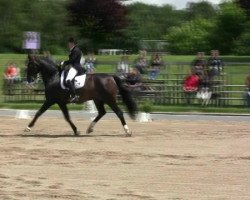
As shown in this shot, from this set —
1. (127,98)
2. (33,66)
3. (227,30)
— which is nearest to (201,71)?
(127,98)

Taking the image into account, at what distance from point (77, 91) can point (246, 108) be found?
11510mm

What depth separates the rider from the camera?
750 inches

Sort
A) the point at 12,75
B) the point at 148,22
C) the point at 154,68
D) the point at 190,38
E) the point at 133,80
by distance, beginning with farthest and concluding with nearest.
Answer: the point at 148,22 → the point at 190,38 → the point at 12,75 → the point at 154,68 → the point at 133,80

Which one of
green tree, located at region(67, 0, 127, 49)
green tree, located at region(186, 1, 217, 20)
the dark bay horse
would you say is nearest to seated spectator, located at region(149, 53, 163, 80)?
the dark bay horse

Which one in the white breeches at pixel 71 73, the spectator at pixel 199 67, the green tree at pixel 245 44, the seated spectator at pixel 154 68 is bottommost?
the green tree at pixel 245 44

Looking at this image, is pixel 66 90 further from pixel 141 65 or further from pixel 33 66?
pixel 141 65

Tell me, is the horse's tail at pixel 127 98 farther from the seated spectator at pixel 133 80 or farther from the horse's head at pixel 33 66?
the seated spectator at pixel 133 80

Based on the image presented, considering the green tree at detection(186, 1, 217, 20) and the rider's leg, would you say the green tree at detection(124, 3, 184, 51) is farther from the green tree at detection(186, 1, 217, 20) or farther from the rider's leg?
the rider's leg

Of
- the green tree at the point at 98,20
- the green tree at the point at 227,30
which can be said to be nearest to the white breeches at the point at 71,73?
the green tree at the point at 98,20

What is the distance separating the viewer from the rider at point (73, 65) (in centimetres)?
1905

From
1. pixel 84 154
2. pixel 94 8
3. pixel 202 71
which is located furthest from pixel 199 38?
pixel 84 154

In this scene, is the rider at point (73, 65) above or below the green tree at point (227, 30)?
above

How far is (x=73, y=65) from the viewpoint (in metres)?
19.4

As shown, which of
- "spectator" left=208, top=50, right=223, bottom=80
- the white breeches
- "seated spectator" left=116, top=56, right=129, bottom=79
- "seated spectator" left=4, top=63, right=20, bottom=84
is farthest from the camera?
"seated spectator" left=4, top=63, right=20, bottom=84
